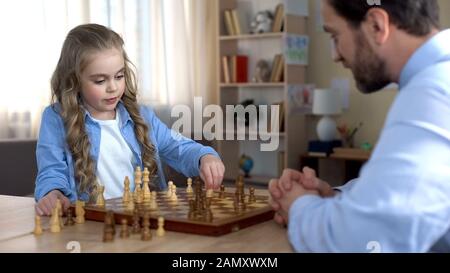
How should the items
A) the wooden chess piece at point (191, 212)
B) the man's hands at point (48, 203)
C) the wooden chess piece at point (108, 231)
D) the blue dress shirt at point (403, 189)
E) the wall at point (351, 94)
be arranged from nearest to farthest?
the blue dress shirt at point (403, 189) → the wooden chess piece at point (108, 231) → the wooden chess piece at point (191, 212) → the man's hands at point (48, 203) → the wall at point (351, 94)

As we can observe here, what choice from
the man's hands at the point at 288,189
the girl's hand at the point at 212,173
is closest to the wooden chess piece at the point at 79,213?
the man's hands at the point at 288,189

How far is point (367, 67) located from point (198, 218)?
50 centimetres

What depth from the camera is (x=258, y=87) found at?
20.1 ft

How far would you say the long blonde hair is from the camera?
196 cm

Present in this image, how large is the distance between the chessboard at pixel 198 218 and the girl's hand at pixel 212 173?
21 cm

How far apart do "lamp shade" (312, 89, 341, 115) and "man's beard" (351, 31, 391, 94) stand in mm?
4063

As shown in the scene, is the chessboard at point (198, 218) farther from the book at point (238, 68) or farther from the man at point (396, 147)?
the book at point (238, 68)

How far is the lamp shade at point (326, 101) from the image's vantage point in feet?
17.1

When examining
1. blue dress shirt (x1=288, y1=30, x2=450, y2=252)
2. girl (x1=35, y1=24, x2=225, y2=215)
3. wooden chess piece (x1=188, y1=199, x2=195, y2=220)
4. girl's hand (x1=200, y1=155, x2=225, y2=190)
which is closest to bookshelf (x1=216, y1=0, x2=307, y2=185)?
girl (x1=35, y1=24, x2=225, y2=215)

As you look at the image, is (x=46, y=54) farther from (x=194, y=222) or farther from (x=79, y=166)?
(x=194, y=222)

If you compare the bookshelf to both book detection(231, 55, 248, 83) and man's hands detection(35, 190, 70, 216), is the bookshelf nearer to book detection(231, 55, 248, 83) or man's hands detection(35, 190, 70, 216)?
book detection(231, 55, 248, 83)

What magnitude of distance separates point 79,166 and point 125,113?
334mm
